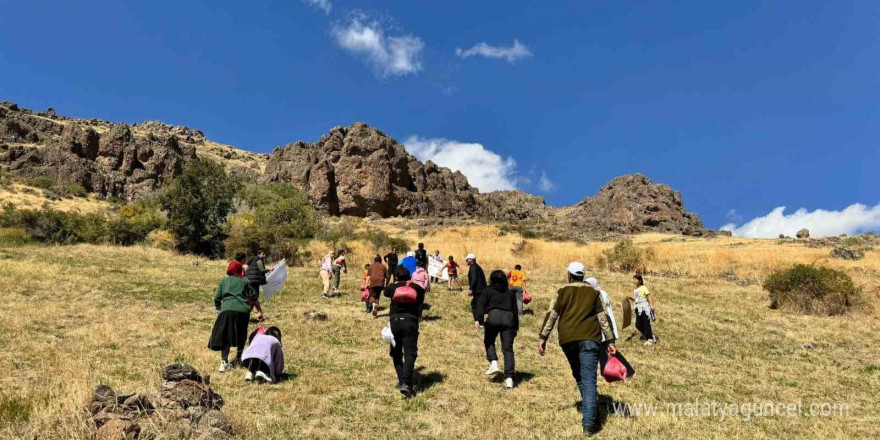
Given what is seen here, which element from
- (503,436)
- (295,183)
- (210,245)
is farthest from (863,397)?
(295,183)

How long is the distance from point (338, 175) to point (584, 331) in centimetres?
7558

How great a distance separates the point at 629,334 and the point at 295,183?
73581mm

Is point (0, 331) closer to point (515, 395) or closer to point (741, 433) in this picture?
point (515, 395)

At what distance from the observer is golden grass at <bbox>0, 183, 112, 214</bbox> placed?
174ft

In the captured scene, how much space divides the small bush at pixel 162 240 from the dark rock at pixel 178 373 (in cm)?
2975

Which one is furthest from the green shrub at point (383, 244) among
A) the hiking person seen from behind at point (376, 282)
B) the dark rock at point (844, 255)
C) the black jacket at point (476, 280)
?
the dark rock at point (844, 255)

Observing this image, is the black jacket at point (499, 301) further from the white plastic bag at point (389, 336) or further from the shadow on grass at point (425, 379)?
the white plastic bag at point (389, 336)

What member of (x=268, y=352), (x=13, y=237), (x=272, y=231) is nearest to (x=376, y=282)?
(x=268, y=352)

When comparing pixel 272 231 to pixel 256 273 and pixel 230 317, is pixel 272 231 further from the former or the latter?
pixel 230 317

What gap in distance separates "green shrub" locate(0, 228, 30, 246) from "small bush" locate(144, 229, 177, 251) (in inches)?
261

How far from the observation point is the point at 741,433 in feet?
22.0

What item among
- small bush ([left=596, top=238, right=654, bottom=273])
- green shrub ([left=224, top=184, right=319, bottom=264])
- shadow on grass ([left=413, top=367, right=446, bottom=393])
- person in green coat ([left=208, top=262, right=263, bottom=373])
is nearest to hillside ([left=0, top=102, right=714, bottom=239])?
green shrub ([left=224, top=184, right=319, bottom=264])

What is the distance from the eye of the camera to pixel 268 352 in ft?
27.5

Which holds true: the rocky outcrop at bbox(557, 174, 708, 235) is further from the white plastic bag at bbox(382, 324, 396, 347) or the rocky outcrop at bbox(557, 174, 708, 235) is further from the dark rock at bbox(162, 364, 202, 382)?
the dark rock at bbox(162, 364, 202, 382)
